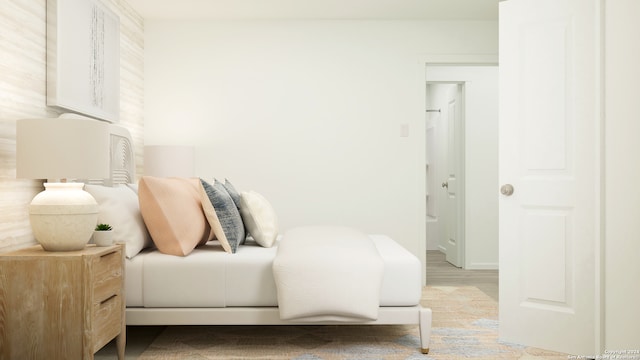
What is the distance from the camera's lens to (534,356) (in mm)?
2631

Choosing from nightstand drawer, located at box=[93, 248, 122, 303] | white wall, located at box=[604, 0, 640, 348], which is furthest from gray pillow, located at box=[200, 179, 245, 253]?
white wall, located at box=[604, 0, 640, 348]

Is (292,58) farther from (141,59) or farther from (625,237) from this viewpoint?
(625,237)

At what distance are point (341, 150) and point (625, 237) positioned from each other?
2.81 m

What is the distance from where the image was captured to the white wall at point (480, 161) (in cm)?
538

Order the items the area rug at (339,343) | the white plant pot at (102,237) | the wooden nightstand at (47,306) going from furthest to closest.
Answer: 1. the area rug at (339,343)
2. the white plant pot at (102,237)
3. the wooden nightstand at (47,306)

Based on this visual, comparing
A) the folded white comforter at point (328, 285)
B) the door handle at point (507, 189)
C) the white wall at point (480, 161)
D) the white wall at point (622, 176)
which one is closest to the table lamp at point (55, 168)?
the folded white comforter at point (328, 285)

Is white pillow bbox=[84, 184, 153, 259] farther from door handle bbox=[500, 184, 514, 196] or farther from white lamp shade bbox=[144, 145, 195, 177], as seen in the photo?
door handle bbox=[500, 184, 514, 196]

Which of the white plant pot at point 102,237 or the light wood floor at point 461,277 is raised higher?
the white plant pot at point 102,237

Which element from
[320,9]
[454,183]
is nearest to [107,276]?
[320,9]

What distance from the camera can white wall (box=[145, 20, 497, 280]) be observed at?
181 inches

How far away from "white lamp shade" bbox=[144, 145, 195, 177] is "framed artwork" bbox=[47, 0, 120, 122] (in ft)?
1.62

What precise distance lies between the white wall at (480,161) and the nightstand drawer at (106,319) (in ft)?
13.1

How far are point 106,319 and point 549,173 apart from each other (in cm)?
253

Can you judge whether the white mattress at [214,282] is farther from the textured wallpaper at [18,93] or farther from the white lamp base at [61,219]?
the textured wallpaper at [18,93]
